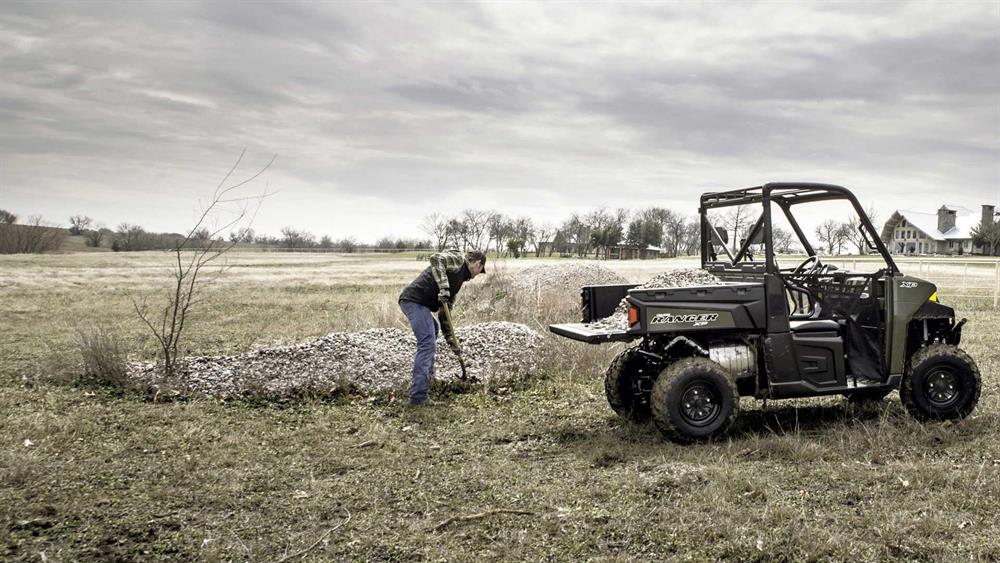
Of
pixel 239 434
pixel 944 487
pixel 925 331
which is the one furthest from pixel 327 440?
pixel 925 331

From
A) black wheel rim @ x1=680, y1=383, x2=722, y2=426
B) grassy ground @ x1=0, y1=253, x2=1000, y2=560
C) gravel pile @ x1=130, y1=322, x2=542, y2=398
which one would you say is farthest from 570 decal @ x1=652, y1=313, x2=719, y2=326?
gravel pile @ x1=130, y1=322, x2=542, y2=398

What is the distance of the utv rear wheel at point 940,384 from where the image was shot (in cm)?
653

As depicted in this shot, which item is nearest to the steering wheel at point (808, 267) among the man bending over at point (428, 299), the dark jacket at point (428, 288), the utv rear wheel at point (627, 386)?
the utv rear wheel at point (627, 386)

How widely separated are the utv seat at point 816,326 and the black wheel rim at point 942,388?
101cm

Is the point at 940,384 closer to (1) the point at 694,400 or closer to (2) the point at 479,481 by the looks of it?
→ (1) the point at 694,400

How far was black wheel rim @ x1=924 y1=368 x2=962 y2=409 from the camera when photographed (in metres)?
6.57

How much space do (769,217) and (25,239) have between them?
73034mm

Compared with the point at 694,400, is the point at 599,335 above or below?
above

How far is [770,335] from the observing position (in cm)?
614

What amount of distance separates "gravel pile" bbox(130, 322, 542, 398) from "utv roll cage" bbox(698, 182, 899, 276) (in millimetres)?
3252

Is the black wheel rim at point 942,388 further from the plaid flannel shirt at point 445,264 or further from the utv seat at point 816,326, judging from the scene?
the plaid flannel shirt at point 445,264


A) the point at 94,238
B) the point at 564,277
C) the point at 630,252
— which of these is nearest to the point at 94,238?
the point at 94,238

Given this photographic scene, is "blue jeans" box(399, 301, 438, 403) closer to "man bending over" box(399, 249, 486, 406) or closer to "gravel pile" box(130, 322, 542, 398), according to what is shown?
"man bending over" box(399, 249, 486, 406)

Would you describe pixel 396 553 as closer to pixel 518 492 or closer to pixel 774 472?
pixel 518 492
